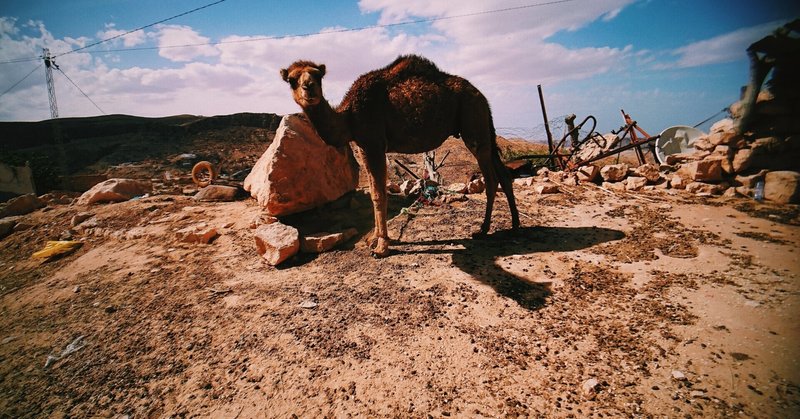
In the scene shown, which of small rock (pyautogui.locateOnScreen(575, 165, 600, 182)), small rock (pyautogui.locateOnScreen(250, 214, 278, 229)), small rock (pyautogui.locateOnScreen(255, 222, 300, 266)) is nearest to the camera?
small rock (pyautogui.locateOnScreen(255, 222, 300, 266))

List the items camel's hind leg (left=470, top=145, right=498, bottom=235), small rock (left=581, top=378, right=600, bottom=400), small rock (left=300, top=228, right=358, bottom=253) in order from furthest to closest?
small rock (left=300, top=228, right=358, bottom=253), camel's hind leg (left=470, top=145, right=498, bottom=235), small rock (left=581, top=378, right=600, bottom=400)

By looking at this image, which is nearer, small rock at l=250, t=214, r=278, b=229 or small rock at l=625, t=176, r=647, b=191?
small rock at l=250, t=214, r=278, b=229

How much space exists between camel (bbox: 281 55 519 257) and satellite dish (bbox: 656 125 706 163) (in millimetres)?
6530

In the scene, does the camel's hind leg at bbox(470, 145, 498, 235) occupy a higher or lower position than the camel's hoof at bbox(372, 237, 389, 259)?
higher

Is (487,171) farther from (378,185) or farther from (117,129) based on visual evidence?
(117,129)

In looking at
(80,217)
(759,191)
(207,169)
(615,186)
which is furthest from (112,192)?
(759,191)

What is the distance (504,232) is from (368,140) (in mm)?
2509

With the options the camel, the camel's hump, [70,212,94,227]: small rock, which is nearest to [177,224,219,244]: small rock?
the camel

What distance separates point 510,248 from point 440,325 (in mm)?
1895

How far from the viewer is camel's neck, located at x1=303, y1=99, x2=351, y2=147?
3.81m

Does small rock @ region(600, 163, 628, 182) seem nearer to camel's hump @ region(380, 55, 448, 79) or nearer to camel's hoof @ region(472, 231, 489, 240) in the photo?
camel's hoof @ region(472, 231, 489, 240)

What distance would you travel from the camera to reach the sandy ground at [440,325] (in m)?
2.04

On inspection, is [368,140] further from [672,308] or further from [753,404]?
[753,404]

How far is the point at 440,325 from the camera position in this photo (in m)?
2.77
